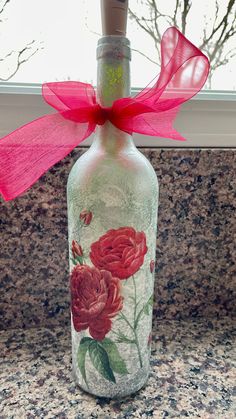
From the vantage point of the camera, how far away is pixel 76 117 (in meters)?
0.37

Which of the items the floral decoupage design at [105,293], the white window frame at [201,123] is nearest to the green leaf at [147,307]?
the floral decoupage design at [105,293]

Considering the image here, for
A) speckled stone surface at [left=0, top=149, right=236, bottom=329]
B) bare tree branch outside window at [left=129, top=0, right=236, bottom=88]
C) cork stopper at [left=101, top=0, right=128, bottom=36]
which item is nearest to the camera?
cork stopper at [left=101, top=0, right=128, bottom=36]

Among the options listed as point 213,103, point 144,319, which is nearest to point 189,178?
point 213,103

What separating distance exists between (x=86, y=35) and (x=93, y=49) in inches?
0.9

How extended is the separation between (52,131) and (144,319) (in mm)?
209

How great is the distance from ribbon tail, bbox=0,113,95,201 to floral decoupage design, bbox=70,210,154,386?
0.21 ft

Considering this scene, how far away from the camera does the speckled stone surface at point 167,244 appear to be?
50 centimetres

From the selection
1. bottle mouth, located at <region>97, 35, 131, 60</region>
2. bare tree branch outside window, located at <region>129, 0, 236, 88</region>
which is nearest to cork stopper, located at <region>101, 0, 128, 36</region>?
bottle mouth, located at <region>97, 35, 131, 60</region>

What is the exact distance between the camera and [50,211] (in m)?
0.50

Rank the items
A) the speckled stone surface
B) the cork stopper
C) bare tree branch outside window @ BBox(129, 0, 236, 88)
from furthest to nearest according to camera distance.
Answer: bare tree branch outside window @ BBox(129, 0, 236, 88)
the speckled stone surface
the cork stopper

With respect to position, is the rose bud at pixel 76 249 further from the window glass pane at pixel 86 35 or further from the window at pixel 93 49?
the window glass pane at pixel 86 35

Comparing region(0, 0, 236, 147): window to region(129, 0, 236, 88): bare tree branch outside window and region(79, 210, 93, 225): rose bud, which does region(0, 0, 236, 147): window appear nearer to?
region(129, 0, 236, 88): bare tree branch outside window

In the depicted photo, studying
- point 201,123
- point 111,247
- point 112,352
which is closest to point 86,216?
point 111,247

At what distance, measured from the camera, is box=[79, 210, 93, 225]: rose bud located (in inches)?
14.5
